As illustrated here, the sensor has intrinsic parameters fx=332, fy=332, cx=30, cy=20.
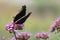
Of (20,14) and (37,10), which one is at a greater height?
(37,10)

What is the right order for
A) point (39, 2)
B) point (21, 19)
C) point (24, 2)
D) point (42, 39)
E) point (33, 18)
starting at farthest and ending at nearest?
point (39, 2) < point (33, 18) < point (42, 39) < point (24, 2) < point (21, 19)

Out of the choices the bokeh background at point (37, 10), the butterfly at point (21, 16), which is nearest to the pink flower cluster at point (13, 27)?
the butterfly at point (21, 16)

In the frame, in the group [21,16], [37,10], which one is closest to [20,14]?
[21,16]

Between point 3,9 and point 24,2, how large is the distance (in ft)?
5.25

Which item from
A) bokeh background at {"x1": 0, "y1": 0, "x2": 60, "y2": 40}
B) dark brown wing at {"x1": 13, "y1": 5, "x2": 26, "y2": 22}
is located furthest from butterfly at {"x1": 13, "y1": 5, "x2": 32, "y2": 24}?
bokeh background at {"x1": 0, "y1": 0, "x2": 60, "y2": 40}

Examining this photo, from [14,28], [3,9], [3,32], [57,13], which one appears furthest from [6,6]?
[14,28]

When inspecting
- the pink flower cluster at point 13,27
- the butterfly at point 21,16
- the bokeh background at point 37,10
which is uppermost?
the bokeh background at point 37,10

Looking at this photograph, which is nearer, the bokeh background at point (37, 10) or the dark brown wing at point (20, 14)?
the dark brown wing at point (20, 14)

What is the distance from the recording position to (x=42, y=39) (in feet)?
4.57

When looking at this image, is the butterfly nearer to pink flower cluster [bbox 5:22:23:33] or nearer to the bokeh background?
pink flower cluster [bbox 5:22:23:33]

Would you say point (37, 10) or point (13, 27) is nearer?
point (13, 27)

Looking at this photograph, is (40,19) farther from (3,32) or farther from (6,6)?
(3,32)

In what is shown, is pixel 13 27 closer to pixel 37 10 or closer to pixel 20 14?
pixel 20 14

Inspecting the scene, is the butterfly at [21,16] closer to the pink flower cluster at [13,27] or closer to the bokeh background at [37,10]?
the pink flower cluster at [13,27]
